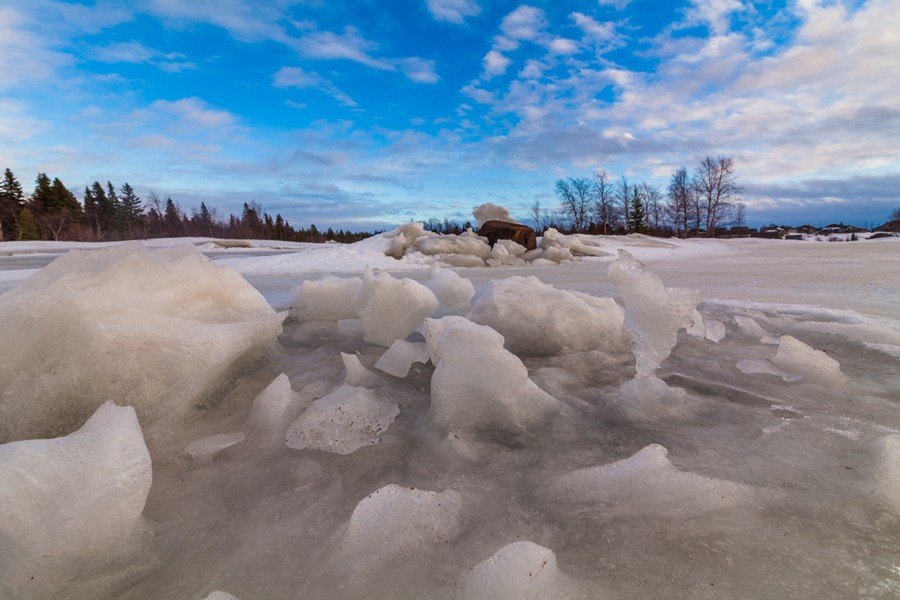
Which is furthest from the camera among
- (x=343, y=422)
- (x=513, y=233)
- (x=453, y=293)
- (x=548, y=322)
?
(x=513, y=233)

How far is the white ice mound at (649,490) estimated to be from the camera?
87cm

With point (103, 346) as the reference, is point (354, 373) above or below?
below

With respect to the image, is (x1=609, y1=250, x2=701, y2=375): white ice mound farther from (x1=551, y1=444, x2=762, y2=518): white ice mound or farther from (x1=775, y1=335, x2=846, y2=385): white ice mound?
(x1=551, y1=444, x2=762, y2=518): white ice mound

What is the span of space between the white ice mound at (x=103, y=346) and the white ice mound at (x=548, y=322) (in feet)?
3.69

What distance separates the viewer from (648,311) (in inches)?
63.5

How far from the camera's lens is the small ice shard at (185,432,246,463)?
118cm

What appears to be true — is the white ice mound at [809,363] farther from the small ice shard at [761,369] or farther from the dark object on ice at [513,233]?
the dark object on ice at [513,233]

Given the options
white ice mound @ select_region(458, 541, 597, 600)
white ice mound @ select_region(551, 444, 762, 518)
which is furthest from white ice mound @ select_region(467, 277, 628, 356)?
white ice mound @ select_region(458, 541, 597, 600)

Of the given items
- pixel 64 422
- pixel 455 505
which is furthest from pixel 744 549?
pixel 64 422

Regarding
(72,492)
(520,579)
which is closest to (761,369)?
(520,579)

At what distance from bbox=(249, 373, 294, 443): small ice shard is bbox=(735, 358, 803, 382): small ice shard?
178 centimetres

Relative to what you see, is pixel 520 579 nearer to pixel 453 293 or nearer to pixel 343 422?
pixel 343 422

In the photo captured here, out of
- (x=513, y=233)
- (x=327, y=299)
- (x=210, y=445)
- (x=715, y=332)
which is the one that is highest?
(x=513, y=233)

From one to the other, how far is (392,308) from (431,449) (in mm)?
1174
